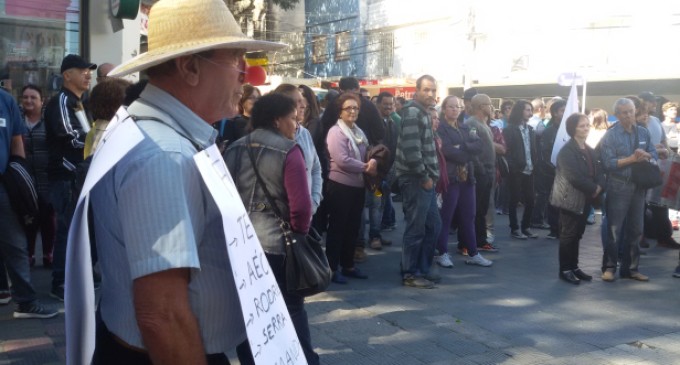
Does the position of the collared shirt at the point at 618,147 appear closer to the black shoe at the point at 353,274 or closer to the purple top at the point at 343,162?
the purple top at the point at 343,162

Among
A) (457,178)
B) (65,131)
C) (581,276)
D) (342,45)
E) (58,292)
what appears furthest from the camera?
(342,45)

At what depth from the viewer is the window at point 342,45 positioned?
40.6 metres

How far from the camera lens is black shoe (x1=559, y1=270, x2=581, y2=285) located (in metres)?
7.19

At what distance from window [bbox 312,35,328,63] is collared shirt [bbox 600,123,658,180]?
1394 inches

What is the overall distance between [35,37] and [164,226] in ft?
29.9

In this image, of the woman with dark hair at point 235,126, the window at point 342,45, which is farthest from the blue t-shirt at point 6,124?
the window at point 342,45

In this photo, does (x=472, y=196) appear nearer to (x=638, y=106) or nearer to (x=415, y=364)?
(x=638, y=106)

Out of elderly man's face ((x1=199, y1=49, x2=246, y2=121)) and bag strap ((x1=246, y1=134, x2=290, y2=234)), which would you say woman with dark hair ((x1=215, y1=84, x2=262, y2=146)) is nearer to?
bag strap ((x1=246, y1=134, x2=290, y2=234))

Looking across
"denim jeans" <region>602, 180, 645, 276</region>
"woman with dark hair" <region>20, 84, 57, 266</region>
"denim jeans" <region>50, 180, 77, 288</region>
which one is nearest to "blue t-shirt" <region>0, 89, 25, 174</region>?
"denim jeans" <region>50, 180, 77, 288</region>

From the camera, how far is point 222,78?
1.83 metres

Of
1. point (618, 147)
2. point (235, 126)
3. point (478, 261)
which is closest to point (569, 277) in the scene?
point (478, 261)

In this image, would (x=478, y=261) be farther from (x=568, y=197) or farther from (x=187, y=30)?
(x=187, y=30)

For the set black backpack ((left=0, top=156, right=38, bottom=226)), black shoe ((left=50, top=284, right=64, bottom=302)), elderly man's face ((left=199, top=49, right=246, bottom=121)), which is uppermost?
elderly man's face ((left=199, top=49, right=246, bottom=121))

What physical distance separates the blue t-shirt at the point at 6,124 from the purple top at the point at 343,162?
9.15ft
